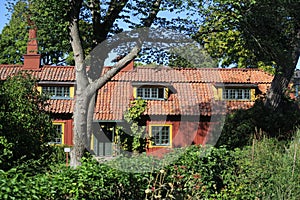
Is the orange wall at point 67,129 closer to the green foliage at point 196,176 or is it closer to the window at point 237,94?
the window at point 237,94

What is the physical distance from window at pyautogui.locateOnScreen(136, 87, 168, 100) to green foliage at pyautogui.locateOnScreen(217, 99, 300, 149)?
10443 millimetres

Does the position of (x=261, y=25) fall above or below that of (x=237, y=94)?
above

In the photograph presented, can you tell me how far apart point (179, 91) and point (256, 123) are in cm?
1159

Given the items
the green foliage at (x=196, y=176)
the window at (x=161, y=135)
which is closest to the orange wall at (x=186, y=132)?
the window at (x=161, y=135)

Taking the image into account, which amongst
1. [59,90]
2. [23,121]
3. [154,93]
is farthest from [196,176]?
[59,90]

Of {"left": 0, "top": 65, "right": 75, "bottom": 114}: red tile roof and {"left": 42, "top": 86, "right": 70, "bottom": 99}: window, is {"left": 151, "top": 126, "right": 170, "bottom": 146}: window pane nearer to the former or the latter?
{"left": 0, "top": 65, "right": 75, "bottom": 114}: red tile roof

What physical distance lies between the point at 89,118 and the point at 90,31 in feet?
10.0

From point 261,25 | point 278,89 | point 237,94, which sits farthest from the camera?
point 237,94

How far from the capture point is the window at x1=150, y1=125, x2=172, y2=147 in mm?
24484

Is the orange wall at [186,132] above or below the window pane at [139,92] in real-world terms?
below

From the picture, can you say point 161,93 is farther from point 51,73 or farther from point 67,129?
point 51,73

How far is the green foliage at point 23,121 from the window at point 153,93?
1445 centimetres

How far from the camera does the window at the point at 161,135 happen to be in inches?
964

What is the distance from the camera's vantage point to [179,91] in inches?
1004
